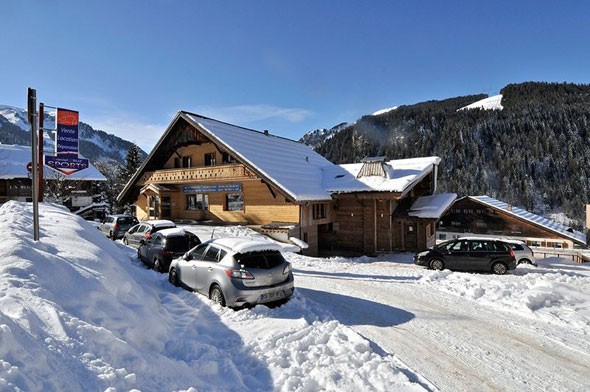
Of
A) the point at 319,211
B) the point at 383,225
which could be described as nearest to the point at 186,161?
the point at 319,211

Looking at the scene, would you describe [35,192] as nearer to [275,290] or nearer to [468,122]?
[275,290]

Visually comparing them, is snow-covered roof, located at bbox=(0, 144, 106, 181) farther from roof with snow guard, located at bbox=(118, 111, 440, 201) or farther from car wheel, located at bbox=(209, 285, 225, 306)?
car wheel, located at bbox=(209, 285, 225, 306)

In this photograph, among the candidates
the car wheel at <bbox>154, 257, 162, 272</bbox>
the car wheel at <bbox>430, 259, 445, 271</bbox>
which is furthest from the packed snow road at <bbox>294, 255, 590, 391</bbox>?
the car wheel at <bbox>154, 257, 162, 272</bbox>

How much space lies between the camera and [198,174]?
2528 centimetres

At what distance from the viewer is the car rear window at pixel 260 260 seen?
26.0 feet

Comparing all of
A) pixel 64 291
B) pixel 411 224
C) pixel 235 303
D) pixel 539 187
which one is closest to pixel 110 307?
pixel 64 291

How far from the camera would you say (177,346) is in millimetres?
5504

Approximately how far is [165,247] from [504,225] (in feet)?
107

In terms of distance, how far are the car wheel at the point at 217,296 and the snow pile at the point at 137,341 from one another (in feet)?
0.57

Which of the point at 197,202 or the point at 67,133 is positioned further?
the point at 197,202

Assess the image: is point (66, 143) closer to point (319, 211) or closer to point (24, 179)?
point (319, 211)

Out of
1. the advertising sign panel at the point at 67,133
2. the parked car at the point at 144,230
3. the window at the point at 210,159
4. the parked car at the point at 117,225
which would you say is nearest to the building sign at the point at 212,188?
the window at the point at 210,159

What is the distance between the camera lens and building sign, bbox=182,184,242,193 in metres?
24.1

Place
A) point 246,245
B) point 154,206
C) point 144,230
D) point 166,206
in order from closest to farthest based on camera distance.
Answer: point 246,245
point 144,230
point 166,206
point 154,206
